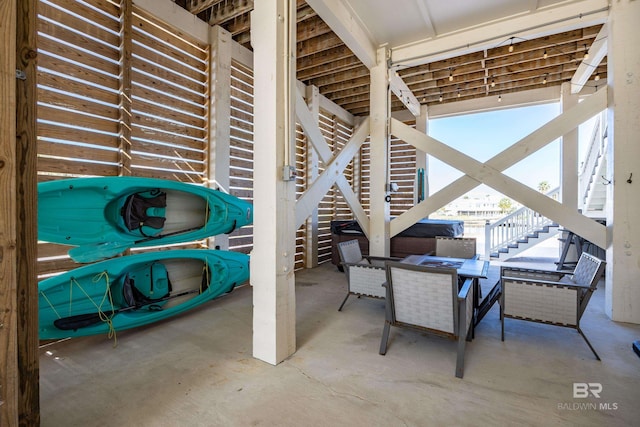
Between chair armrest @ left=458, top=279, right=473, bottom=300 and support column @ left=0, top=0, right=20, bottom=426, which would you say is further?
chair armrest @ left=458, top=279, right=473, bottom=300

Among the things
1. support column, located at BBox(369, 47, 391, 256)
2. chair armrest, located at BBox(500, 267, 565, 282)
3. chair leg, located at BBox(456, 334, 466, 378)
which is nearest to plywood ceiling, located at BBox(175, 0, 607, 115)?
support column, located at BBox(369, 47, 391, 256)

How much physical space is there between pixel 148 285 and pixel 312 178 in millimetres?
3614

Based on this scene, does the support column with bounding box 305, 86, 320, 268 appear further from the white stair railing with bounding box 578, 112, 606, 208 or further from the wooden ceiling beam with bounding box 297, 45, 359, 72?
the white stair railing with bounding box 578, 112, 606, 208

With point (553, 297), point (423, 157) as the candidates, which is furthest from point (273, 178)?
point (423, 157)

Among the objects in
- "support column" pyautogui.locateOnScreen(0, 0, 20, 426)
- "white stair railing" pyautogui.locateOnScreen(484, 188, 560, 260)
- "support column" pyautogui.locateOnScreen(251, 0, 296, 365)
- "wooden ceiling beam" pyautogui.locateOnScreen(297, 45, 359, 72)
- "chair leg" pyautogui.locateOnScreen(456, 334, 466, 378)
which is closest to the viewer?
"support column" pyautogui.locateOnScreen(0, 0, 20, 426)

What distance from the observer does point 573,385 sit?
2.07 metres

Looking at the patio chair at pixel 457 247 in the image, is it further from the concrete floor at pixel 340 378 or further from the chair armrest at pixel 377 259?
the concrete floor at pixel 340 378

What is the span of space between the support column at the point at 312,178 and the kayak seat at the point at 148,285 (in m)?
3.18

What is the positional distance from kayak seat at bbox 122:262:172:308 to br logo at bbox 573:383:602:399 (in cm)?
365

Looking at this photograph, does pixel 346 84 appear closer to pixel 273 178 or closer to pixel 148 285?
pixel 273 178

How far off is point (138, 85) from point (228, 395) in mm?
3418

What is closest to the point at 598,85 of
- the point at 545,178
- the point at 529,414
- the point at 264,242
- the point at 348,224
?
the point at 348,224

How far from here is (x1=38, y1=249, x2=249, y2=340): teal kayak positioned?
2566mm

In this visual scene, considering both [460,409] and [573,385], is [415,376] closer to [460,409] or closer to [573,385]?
[460,409]
